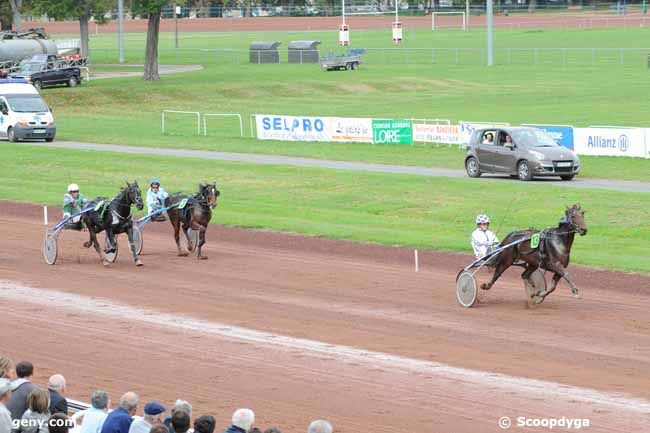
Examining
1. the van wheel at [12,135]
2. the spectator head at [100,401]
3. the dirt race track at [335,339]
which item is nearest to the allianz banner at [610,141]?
the dirt race track at [335,339]

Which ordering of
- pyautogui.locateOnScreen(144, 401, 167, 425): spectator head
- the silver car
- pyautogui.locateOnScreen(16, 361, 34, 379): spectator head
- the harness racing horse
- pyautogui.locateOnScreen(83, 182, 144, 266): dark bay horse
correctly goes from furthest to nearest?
the silver car, pyautogui.locateOnScreen(83, 182, 144, 266): dark bay horse, the harness racing horse, pyautogui.locateOnScreen(16, 361, 34, 379): spectator head, pyautogui.locateOnScreen(144, 401, 167, 425): spectator head

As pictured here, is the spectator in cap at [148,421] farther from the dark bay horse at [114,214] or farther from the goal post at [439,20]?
the goal post at [439,20]

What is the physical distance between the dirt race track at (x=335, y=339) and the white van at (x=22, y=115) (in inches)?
975

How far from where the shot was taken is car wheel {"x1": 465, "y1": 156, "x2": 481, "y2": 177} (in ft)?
120

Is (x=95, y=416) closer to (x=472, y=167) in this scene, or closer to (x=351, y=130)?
(x=472, y=167)

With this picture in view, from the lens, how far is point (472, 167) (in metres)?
36.8

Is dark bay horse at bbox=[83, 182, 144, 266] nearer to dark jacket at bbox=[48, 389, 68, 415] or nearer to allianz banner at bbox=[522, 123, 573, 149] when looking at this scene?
dark jacket at bbox=[48, 389, 68, 415]

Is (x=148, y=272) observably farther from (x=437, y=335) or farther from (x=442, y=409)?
(x=442, y=409)

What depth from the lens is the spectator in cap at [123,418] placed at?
10.6 metres

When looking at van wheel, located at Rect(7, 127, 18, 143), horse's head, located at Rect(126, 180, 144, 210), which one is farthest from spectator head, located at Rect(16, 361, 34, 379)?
van wheel, located at Rect(7, 127, 18, 143)

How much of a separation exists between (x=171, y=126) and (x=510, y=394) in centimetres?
4184

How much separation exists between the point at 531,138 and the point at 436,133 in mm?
9227

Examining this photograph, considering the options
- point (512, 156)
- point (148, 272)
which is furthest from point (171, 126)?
point (148, 272)

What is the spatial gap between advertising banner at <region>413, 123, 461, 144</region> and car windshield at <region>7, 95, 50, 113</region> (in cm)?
1469
